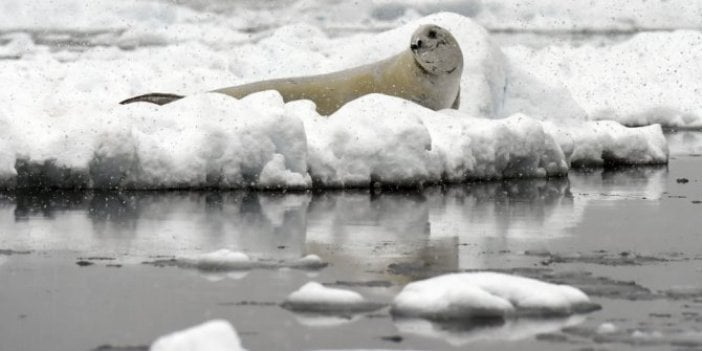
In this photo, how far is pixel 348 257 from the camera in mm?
8227

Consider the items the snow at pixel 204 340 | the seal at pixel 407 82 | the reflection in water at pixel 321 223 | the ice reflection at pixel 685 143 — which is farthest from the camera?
the ice reflection at pixel 685 143

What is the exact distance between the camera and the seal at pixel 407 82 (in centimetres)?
1523

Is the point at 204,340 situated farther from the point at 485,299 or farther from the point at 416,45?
the point at 416,45

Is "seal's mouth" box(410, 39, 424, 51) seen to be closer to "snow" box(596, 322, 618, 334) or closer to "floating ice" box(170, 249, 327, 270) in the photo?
"floating ice" box(170, 249, 327, 270)

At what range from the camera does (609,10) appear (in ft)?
126

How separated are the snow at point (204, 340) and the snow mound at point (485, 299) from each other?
123 cm

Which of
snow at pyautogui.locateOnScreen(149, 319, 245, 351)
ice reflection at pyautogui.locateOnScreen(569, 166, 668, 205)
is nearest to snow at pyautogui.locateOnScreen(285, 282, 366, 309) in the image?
snow at pyautogui.locateOnScreen(149, 319, 245, 351)

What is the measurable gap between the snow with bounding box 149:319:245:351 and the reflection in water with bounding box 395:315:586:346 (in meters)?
1.00

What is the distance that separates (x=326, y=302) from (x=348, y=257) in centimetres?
157

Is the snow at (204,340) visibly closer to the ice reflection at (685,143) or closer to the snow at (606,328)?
the snow at (606,328)

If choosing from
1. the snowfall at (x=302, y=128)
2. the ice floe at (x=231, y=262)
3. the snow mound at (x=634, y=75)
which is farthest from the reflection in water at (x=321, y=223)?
the snow mound at (x=634, y=75)

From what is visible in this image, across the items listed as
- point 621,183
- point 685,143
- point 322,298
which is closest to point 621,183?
point 621,183

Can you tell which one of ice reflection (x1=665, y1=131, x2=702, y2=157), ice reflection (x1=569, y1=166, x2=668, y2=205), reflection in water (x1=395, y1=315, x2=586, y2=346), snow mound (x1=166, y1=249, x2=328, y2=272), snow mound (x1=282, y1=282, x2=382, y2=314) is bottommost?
reflection in water (x1=395, y1=315, x2=586, y2=346)

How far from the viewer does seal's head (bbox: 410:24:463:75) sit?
1533 cm
